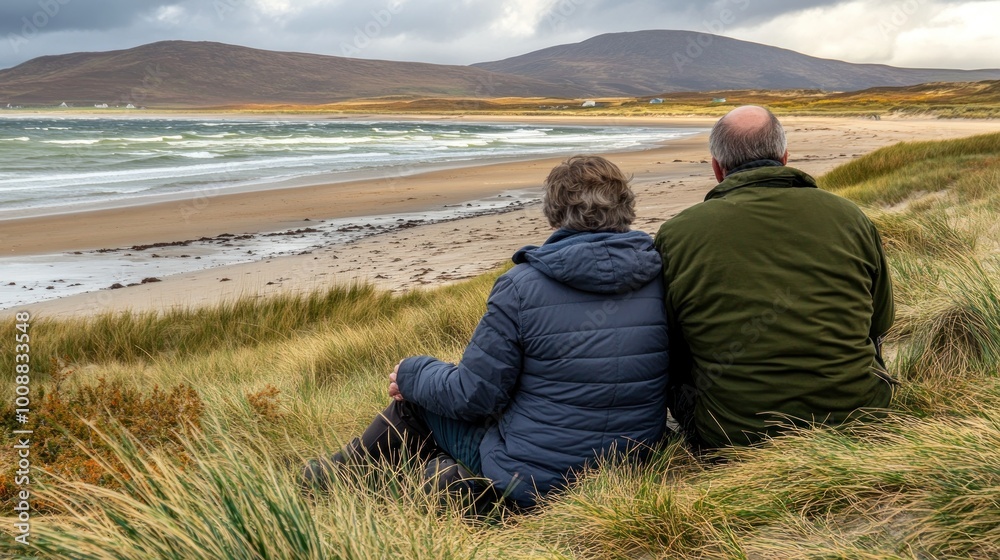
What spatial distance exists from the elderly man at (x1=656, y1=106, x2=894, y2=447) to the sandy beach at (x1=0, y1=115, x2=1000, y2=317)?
6.22m

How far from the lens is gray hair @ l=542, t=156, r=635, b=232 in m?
2.67

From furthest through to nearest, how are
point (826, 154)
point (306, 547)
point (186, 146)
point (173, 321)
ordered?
point (186, 146) → point (826, 154) → point (173, 321) → point (306, 547)

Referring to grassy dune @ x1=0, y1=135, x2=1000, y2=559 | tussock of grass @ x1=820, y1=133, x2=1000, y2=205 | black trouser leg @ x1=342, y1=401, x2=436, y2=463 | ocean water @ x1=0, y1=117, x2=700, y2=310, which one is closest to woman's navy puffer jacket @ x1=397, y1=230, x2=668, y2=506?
grassy dune @ x1=0, y1=135, x2=1000, y2=559

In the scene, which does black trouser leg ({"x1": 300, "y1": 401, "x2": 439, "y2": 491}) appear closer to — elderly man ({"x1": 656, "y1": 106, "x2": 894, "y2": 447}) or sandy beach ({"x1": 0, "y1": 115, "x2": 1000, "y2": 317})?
elderly man ({"x1": 656, "y1": 106, "x2": 894, "y2": 447})

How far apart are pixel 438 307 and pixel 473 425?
333cm

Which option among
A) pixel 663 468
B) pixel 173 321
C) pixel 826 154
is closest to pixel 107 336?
pixel 173 321

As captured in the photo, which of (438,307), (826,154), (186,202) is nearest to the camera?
(438,307)

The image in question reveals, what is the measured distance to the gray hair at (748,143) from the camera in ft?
9.39

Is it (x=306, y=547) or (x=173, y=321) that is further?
(x=173, y=321)

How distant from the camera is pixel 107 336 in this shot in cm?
652

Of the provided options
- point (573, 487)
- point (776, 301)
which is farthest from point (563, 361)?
point (776, 301)

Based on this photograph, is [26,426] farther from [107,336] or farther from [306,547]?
[107,336]

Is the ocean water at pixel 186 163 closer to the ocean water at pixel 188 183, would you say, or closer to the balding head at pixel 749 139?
the ocean water at pixel 188 183

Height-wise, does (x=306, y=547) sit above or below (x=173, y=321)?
above
